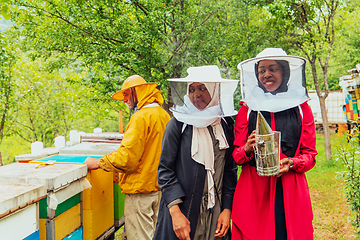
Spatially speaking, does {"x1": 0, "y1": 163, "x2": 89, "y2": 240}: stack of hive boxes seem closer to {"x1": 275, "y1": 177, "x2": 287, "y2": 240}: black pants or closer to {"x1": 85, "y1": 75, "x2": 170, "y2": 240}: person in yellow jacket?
{"x1": 85, "y1": 75, "x2": 170, "y2": 240}: person in yellow jacket

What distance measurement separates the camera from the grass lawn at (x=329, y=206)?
12.7ft

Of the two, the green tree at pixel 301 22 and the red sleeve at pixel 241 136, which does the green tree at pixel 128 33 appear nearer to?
the green tree at pixel 301 22

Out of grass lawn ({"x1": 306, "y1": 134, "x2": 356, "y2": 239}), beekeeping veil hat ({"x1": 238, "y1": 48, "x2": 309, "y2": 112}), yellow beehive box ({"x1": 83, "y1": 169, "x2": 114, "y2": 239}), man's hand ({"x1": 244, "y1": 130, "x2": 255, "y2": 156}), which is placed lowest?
grass lawn ({"x1": 306, "y1": 134, "x2": 356, "y2": 239})

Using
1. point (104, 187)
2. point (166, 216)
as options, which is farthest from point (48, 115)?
point (166, 216)

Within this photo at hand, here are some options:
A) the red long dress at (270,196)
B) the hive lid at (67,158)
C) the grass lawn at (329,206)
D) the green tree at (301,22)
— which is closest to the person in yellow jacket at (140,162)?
the hive lid at (67,158)

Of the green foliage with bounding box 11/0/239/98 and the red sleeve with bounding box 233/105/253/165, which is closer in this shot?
the red sleeve with bounding box 233/105/253/165

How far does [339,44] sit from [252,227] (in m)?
16.1

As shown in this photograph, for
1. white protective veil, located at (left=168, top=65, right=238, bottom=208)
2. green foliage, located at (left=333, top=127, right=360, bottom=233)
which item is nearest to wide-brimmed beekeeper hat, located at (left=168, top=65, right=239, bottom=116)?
white protective veil, located at (left=168, top=65, right=238, bottom=208)

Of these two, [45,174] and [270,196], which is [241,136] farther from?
[45,174]

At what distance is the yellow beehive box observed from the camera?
2512 mm

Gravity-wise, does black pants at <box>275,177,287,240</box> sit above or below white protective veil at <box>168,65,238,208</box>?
below

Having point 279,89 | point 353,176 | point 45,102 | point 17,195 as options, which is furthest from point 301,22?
point 45,102

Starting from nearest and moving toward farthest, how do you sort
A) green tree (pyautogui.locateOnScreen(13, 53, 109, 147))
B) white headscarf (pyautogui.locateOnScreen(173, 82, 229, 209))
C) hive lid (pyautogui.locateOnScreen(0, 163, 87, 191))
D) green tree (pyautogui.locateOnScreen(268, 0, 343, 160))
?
1. white headscarf (pyautogui.locateOnScreen(173, 82, 229, 209))
2. hive lid (pyautogui.locateOnScreen(0, 163, 87, 191))
3. green tree (pyautogui.locateOnScreen(268, 0, 343, 160))
4. green tree (pyautogui.locateOnScreen(13, 53, 109, 147))

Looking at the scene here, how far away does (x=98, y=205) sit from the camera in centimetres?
269
